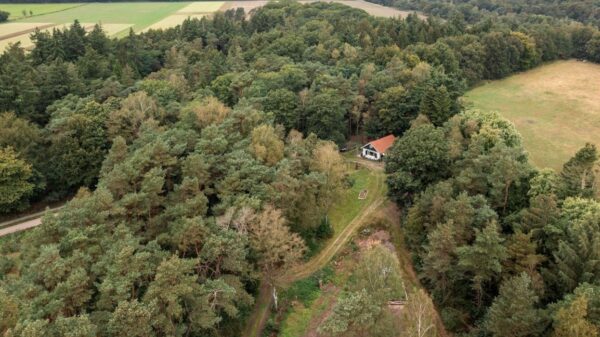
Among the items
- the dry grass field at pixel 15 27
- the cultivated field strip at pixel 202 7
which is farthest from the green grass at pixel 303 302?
the cultivated field strip at pixel 202 7

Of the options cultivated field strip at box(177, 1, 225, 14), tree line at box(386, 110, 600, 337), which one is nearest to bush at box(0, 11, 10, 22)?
cultivated field strip at box(177, 1, 225, 14)

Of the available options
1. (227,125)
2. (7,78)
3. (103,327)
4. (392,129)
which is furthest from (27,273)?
(392,129)

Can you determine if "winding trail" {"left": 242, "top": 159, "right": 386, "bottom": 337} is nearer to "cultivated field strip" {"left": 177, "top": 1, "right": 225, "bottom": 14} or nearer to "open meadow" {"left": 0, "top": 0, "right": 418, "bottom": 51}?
"open meadow" {"left": 0, "top": 0, "right": 418, "bottom": 51}

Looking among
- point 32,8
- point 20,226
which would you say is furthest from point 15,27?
point 20,226

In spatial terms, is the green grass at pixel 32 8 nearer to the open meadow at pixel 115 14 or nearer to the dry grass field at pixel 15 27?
the open meadow at pixel 115 14

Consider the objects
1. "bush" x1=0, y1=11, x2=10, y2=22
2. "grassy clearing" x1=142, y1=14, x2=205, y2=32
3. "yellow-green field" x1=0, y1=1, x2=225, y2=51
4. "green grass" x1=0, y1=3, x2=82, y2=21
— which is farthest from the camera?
"green grass" x1=0, y1=3, x2=82, y2=21
